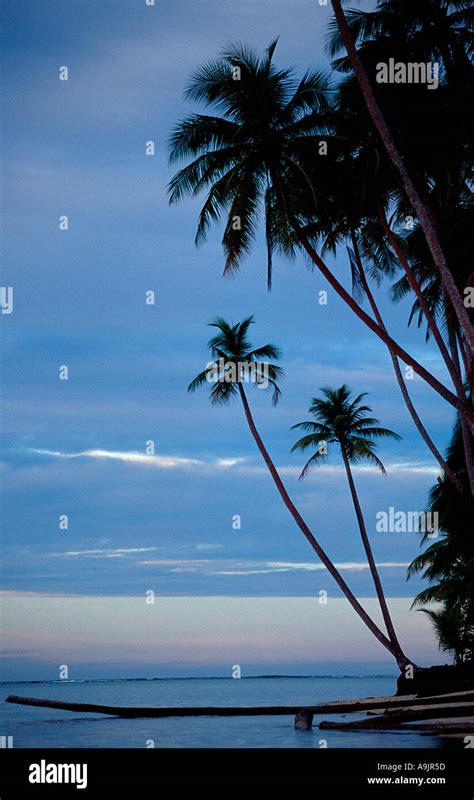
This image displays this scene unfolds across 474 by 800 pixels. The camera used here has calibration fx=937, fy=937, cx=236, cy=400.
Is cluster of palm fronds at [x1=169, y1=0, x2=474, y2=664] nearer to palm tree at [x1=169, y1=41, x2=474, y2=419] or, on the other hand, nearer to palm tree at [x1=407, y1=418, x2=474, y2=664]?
palm tree at [x1=169, y1=41, x2=474, y2=419]

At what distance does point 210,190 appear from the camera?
69.7ft

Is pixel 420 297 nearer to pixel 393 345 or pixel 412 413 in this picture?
pixel 393 345

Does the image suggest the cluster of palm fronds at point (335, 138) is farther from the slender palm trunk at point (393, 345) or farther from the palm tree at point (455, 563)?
Result: the palm tree at point (455, 563)

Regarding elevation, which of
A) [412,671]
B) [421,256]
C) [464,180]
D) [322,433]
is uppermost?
[464,180]

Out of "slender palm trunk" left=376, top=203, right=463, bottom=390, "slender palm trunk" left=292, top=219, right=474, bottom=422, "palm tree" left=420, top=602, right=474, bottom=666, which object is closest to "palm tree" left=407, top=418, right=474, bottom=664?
"palm tree" left=420, top=602, right=474, bottom=666

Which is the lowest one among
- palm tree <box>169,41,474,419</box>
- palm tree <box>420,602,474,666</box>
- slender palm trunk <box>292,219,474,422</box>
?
palm tree <box>420,602,474,666</box>

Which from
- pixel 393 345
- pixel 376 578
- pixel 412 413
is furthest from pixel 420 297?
pixel 376 578

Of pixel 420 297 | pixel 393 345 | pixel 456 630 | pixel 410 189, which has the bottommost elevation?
pixel 456 630

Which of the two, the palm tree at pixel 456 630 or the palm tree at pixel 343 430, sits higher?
the palm tree at pixel 343 430

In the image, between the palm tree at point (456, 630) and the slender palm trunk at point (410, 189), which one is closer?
the slender palm trunk at point (410, 189)

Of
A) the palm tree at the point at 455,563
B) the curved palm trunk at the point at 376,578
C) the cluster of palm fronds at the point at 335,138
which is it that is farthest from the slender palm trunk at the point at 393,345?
the curved palm trunk at the point at 376,578
